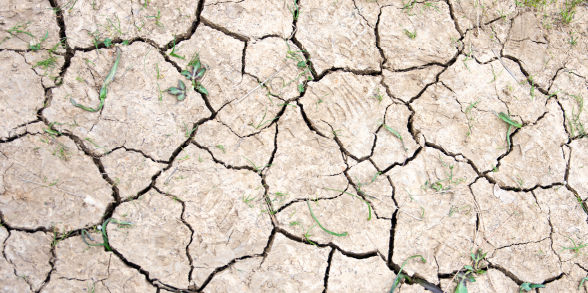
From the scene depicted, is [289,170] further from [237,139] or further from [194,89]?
[194,89]

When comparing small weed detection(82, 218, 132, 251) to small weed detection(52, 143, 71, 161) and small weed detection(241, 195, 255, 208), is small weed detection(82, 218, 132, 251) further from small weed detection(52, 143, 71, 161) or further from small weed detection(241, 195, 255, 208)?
small weed detection(241, 195, 255, 208)

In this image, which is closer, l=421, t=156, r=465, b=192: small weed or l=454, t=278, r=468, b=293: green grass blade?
l=454, t=278, r=468, b=293: green grass blade

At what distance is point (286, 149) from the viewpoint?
2375mm

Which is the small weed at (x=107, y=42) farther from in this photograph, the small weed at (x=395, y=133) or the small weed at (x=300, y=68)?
the small weed at (x=395, y=133)

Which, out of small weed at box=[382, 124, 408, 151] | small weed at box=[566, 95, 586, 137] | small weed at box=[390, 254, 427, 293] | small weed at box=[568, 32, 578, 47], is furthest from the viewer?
small weed at box=[568, 32, 578, 47]

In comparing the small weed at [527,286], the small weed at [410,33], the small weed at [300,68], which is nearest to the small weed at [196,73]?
the small weed at [300,68]

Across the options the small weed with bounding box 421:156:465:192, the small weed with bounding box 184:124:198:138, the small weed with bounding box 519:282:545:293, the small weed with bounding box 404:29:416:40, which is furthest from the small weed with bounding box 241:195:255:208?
the small weed with bounding box 519:282:545:293

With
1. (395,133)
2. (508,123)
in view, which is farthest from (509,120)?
(395,133)

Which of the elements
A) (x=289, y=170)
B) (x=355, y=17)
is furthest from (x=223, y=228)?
(x=355, y=17)

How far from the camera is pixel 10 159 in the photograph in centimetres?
218

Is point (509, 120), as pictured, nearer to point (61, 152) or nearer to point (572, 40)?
point (572, 40)

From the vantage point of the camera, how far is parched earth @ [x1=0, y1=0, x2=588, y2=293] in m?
2.19

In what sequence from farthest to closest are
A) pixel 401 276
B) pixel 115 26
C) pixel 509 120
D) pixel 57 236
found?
pixel 509 120, pixel 115 26, pixel 401 276, pixel 57 236

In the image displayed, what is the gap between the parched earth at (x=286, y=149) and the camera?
219cm
